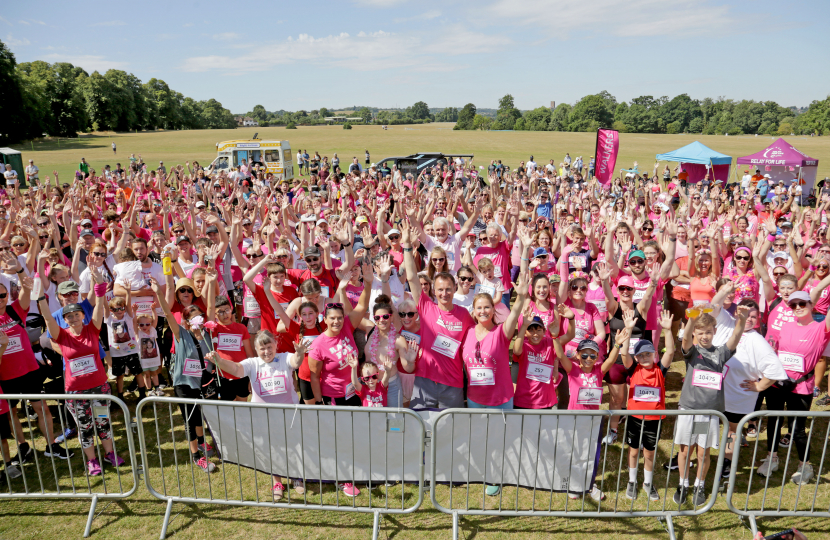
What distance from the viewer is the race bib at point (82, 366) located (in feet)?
15.4

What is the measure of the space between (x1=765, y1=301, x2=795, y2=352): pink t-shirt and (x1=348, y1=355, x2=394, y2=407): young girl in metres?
3.92

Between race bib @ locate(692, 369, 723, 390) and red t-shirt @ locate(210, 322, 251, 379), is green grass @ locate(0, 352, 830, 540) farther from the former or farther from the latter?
race bib @ locate(692, 369, 723, 390)

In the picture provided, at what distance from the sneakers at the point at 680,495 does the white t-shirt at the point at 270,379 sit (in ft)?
11.4

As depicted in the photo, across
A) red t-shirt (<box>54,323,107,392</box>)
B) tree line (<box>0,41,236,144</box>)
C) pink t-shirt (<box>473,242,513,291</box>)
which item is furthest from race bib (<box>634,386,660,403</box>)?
tree line (<box>0,41,236,144</box>)

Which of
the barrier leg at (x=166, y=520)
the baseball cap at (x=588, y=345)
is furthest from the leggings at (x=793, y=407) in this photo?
the barrier leg at (x=166, y=520)

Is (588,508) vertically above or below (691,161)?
below

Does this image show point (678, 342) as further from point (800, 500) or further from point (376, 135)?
point (376, 135)

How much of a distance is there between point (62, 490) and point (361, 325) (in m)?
3.18

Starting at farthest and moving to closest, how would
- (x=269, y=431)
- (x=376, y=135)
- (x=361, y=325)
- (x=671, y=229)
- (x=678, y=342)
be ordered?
(x=376, y=135) < (x=678, y=342) < (x=671, y=229) < (x=361, y=325) < (x=269, y=431)

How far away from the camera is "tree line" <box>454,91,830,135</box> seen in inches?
4141

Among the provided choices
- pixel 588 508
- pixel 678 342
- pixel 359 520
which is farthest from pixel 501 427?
pixel 678 342

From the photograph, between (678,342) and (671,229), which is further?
(678,342)

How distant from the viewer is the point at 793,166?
23.0 m

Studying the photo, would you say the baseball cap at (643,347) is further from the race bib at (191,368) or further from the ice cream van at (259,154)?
the ice cream van at (259,154)
